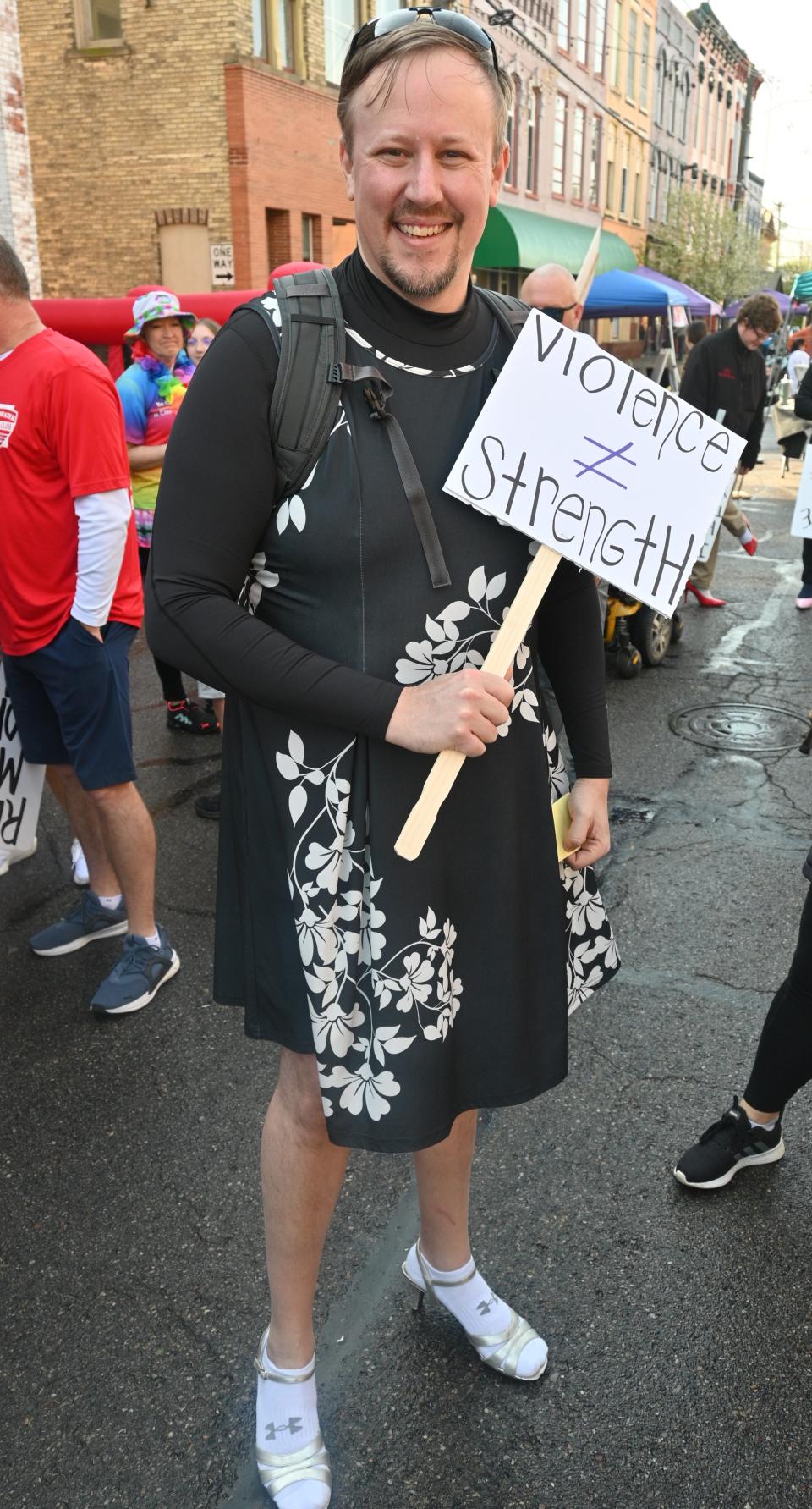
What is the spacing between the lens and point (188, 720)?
604 cm

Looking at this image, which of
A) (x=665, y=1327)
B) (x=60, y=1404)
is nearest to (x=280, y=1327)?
(x=60, y=1404)

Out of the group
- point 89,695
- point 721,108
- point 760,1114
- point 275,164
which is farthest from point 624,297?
point 721,108

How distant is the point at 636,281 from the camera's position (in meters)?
18.8

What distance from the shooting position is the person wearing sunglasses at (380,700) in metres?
1.61

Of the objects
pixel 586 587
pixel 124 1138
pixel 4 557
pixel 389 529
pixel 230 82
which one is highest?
pixel 230 82

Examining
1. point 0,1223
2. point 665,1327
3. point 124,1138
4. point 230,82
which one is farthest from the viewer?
point 230,82

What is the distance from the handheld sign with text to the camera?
5.52ft

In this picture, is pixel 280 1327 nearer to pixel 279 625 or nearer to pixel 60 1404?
pixel 60 1404

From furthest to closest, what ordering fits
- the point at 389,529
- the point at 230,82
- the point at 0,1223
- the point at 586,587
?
the point at 230,82, the point at 0,1223, the point at 586,587, the point at 389,529

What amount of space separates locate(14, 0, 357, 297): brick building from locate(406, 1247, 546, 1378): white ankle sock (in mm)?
18798

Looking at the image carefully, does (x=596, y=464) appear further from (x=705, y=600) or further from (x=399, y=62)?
(x=705, y=600)

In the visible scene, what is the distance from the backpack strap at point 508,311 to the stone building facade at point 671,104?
154 ft

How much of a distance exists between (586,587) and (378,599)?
0.45 metres

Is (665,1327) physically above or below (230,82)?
below
